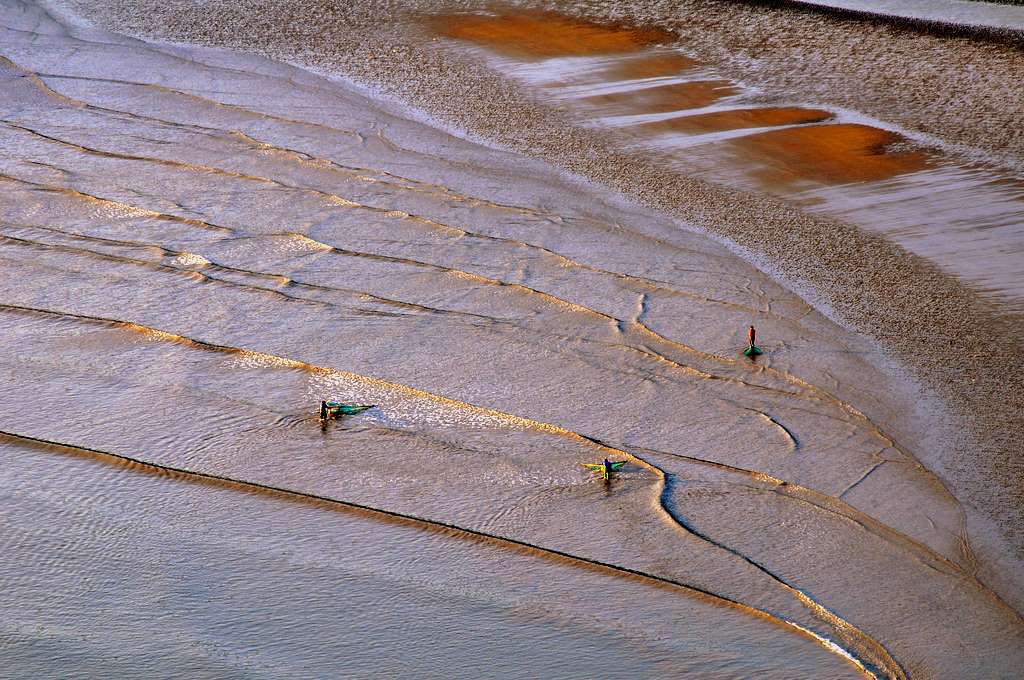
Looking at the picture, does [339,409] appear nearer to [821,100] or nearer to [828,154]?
[828,154]

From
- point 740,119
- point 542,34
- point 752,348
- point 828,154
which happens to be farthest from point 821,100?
point 752,348

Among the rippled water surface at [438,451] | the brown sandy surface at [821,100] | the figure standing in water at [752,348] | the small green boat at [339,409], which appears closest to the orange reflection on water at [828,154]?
the brown sandy surface at [821,100]

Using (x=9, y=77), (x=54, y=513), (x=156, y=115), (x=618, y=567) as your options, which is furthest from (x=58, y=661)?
(x=9, y=77)

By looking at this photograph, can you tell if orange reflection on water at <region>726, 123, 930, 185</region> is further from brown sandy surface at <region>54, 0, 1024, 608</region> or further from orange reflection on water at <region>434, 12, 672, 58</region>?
orange reflection on water at <region>434, 12, 672, 58</region>

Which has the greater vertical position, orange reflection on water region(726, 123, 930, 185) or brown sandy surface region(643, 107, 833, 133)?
brown sandy surface region(643, 107, 833, 133)

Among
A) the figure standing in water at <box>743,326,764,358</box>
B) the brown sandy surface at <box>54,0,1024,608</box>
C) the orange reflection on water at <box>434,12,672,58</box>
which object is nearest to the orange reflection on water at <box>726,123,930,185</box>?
the brown sandy surface at <box>54,0,1024,608</box>

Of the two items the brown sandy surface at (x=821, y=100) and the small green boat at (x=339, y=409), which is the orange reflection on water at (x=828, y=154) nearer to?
the brown sandy surface at (x=821, y=100)
